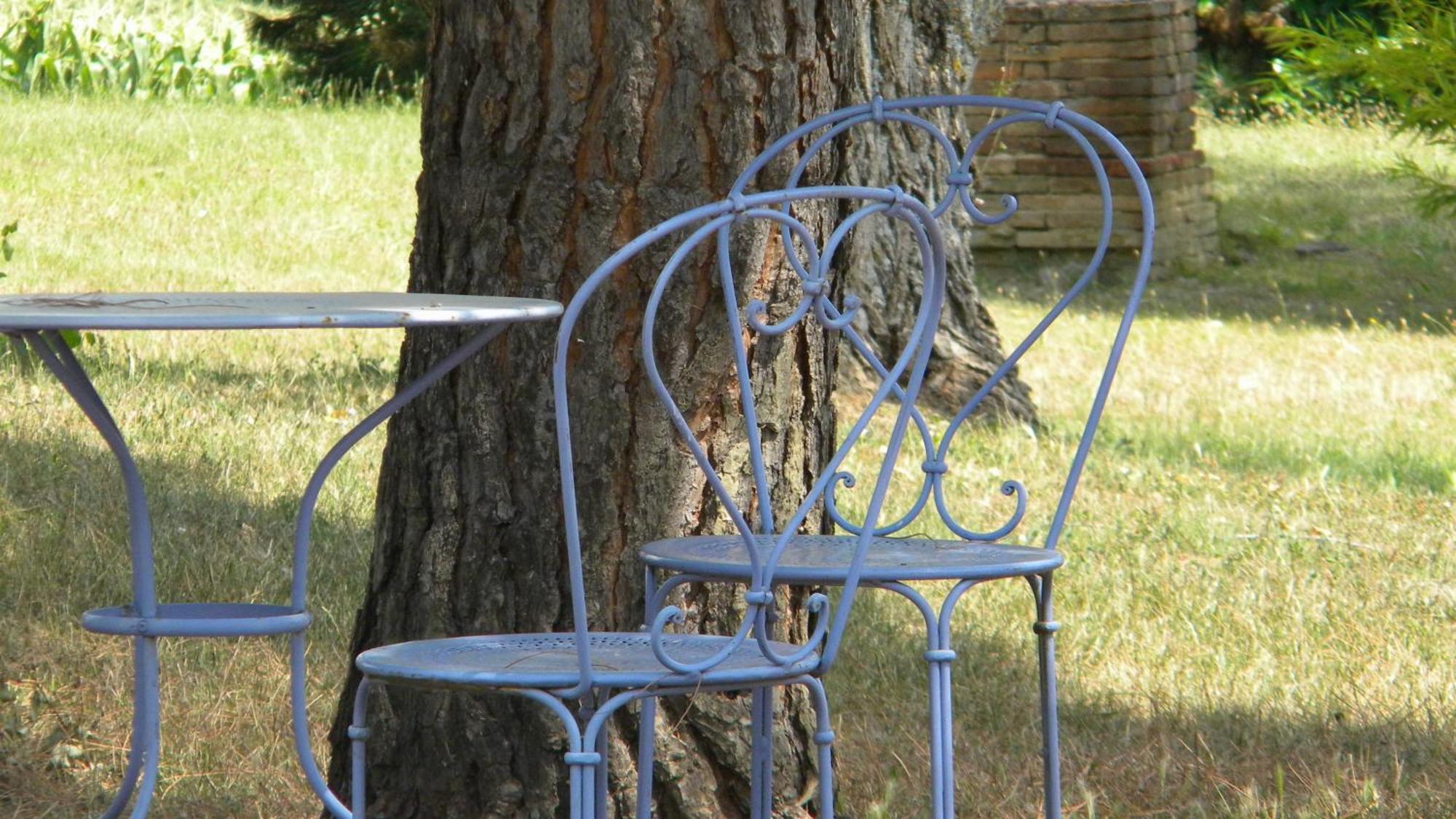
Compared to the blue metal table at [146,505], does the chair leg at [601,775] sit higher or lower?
lower

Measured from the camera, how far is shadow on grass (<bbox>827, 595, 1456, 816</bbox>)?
2996mm

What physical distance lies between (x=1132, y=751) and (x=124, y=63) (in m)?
10.2

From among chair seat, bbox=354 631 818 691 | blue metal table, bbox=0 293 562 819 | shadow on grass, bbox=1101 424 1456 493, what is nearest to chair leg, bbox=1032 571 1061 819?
chair seat, bbox=354 631 818 691

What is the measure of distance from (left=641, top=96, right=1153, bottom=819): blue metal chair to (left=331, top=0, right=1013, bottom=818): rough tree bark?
11 centimetres

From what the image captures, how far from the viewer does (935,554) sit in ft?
7.52

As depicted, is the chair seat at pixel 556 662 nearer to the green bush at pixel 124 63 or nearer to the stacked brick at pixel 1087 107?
the stacked brick at pixel 1087 107

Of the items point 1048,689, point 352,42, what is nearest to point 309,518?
point 1048,689

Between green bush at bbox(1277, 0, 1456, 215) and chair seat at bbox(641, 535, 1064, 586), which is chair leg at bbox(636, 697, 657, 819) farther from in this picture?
green bush at bbox(1277, 0, 1456, 215)

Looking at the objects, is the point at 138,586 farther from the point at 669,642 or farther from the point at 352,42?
the point at 352,42

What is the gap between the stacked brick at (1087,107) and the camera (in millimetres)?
9312

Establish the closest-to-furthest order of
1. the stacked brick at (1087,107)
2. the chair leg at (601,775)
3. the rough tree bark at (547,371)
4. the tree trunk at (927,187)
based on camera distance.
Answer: the chair leg at (601,775), the rough tree bark at (547,371), the tree trunk at (927,187), the stacked brick at (1087,107)

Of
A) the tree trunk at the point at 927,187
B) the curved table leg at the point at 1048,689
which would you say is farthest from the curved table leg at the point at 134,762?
the tree trunk at the point at 927,187

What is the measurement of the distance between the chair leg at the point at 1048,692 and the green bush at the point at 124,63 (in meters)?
9.46

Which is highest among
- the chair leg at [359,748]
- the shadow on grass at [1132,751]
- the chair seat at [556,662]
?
the chair seat at [556,662]
